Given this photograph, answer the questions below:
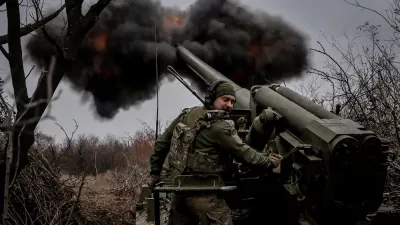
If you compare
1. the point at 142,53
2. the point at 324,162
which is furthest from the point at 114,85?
the point at 324,162

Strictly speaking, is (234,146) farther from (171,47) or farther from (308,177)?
(171,47)

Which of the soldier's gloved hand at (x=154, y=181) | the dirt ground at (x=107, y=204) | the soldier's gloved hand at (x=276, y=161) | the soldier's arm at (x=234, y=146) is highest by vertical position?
the soldier's arm at (x=234, y=146)

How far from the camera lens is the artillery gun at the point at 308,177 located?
148 inches

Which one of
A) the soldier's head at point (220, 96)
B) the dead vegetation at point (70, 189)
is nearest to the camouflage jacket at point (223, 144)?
the soldier's head at point (220, 96)

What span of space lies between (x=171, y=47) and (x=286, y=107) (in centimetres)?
679

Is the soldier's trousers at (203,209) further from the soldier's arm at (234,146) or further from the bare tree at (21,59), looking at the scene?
the bare tree at (21,59)

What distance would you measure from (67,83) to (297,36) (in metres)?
5.71

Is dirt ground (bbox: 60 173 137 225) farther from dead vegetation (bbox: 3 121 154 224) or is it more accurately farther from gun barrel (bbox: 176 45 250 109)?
gun barrel (bbox: 176 45 250 109)

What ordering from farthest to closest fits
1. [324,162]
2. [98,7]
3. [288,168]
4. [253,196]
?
[98,7]
[253,196]
[288,168]
[324,162]

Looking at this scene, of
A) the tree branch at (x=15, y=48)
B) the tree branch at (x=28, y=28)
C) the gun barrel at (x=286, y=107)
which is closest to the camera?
the gun barrel at (x=286, y=107)

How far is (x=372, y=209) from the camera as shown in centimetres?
395

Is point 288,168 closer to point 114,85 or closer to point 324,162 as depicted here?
point 324,162

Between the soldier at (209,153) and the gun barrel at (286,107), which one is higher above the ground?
the gun barrel at (286,107)

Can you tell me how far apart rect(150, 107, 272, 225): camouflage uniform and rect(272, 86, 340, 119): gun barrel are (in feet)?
2.81
